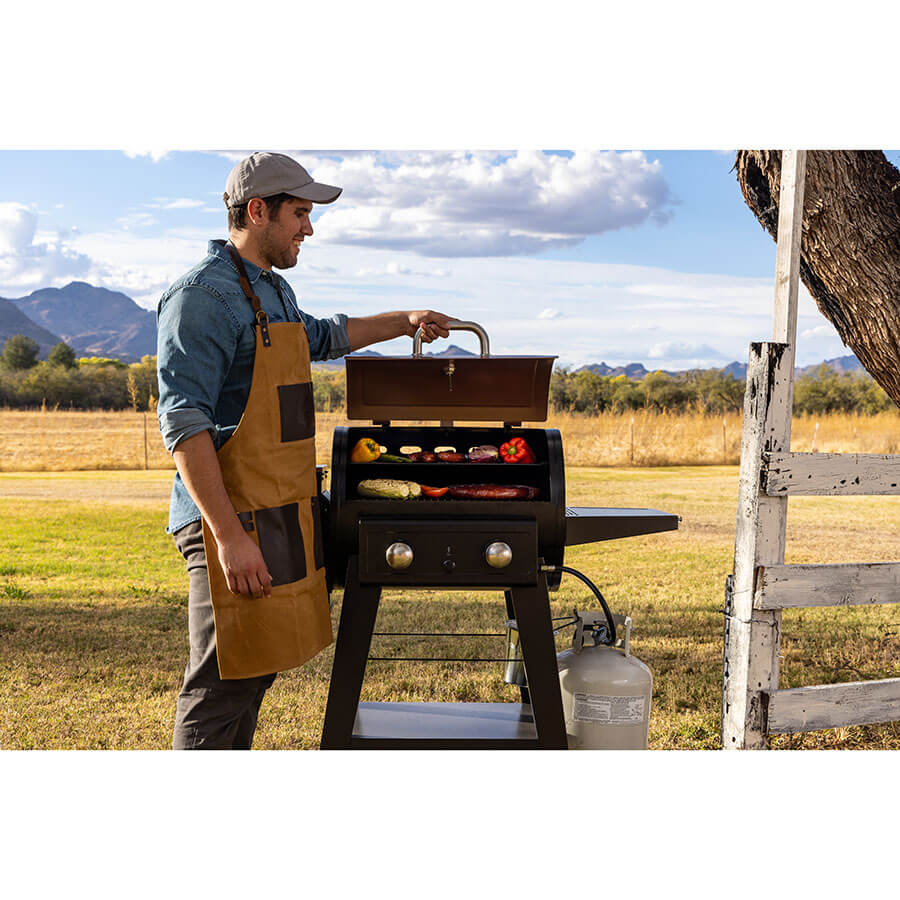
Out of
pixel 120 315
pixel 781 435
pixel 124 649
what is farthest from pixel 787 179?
pixel 120 315

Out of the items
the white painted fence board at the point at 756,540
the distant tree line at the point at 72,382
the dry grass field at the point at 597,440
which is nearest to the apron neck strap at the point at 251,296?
the white painted fence board at the point at 756,540

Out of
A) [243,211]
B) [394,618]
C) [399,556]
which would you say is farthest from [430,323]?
[394,618]

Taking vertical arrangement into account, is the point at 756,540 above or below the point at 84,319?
below

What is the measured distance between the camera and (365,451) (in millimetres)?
2543

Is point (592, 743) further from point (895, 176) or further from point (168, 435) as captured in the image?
point (895, 176)

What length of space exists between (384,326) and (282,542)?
2.73 feet

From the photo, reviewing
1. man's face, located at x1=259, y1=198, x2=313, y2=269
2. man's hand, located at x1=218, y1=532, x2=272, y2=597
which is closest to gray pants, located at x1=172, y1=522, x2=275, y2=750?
man's hand, located at x1=218, y1=532, x2=272, y2=597

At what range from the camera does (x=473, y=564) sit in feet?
7.88

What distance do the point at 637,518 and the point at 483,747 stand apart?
840 mm

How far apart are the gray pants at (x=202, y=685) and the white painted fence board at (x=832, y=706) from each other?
2.00 metres

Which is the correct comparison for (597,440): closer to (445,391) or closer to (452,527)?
(445,391)

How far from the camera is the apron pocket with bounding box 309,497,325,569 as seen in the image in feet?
8.02

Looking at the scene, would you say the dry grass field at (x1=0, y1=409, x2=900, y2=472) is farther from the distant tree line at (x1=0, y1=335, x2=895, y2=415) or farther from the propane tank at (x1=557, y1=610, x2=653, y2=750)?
the propane tank at (x1=557, y1=610, x2=653, y2=750)

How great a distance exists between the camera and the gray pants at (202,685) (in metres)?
2.29
